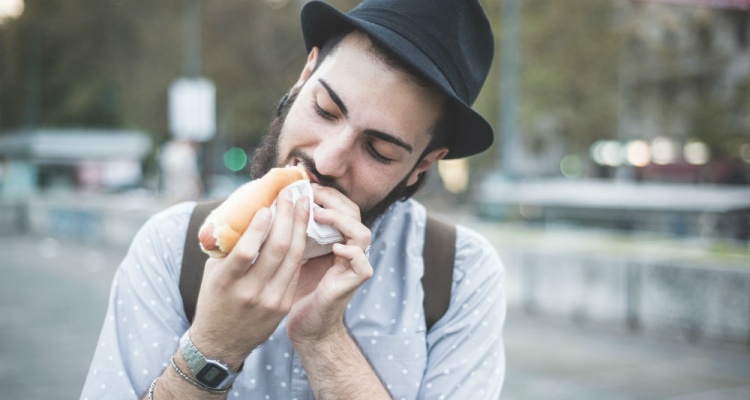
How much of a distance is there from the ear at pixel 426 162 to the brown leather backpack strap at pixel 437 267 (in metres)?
0.13

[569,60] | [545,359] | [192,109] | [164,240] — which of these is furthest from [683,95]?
[164,240]

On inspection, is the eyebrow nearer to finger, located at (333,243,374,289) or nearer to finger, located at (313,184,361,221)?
finger, located at (313,184,361,221)

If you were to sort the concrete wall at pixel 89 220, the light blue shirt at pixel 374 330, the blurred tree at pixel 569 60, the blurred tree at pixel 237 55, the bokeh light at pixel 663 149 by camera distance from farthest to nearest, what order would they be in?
the bokeh light at pixel 663 149, the blurred tree at pixel 237 55, the blurred tree at pixel 569 60, the concrete wall at pixel 89 220, the light blue shirt at pixel 374 330

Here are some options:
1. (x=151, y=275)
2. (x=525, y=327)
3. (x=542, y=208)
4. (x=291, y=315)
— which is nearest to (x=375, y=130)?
(x=291, y=315)

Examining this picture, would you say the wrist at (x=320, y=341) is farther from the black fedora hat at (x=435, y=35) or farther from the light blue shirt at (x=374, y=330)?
the black fedora hat at (x=435, y=35)

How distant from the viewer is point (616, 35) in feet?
100

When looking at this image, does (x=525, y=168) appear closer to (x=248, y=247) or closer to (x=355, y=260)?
(x=355, y=260)

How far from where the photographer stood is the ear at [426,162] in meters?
2.11

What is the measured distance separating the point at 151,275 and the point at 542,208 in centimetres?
1450

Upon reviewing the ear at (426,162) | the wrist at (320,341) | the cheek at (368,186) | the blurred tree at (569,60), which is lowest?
the wrist at (320,341)

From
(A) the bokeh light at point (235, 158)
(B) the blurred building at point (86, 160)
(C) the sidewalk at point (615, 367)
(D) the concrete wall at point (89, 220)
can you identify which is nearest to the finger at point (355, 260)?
(C) the sidewalk at point (615, 367)

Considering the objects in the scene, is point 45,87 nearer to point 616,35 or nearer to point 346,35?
point 616,35

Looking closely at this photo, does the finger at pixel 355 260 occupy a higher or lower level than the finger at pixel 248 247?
lower

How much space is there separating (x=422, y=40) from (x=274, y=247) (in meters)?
0.67
